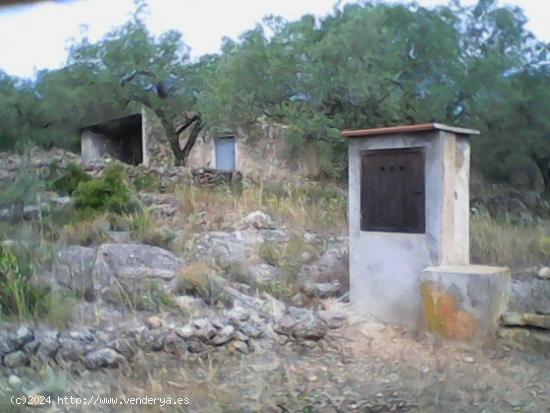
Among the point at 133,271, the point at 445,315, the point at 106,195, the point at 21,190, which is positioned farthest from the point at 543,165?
the point at 21,190

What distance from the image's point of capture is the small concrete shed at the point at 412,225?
2129mm

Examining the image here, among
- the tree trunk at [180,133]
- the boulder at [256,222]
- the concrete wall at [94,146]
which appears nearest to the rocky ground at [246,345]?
the boulder at [256,222]

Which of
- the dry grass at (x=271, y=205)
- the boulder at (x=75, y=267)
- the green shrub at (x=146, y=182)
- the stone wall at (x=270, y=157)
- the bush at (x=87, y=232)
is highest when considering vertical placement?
the stone wall at (x=270, y=157)

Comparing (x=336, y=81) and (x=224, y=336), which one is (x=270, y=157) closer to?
(x=336, y=81)

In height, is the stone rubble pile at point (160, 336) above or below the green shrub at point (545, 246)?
below

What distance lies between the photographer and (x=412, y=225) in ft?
7.34

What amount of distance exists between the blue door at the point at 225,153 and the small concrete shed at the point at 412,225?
137 centimetres

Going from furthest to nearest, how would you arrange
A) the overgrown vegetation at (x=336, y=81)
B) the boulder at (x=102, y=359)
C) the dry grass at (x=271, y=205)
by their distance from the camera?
the dry grass at (x=271, y=205)
the overgrown vegetation at (x=336, y=81)
the boulder at (x=102, y=359)

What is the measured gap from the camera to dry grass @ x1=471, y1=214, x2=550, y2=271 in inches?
95.8

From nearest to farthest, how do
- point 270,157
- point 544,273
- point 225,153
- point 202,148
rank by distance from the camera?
point 544,273 → point 270,157 → point 225,153 → point 202,148

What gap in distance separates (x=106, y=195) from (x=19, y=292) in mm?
1078

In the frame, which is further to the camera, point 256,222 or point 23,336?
point 256,222

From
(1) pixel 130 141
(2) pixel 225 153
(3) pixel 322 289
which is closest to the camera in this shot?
(3) pixel 322 289

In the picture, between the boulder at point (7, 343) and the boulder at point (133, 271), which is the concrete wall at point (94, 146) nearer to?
the boulder at point (133, 271)
